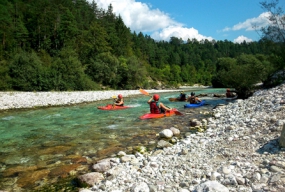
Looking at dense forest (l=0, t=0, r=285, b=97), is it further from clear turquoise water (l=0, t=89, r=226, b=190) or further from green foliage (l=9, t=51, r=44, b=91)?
clear turquoise water (l=0, t=89, r=226, b=190)

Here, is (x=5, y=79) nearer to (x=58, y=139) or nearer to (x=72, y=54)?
(x=72, y=54)

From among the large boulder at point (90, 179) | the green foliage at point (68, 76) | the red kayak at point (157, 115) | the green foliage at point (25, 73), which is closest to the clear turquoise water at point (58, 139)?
the red kayak at point (157, 115)

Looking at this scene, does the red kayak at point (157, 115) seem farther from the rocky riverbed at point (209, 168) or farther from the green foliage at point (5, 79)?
the green foliage at point (5, 79)

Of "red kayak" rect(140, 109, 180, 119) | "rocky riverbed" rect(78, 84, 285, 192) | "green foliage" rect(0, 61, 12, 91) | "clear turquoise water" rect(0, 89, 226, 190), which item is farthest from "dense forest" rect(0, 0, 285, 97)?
"rocky riverbed" rect(78, 84, 285, 192)

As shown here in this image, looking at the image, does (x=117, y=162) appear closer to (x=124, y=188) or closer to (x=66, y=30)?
(x=124, y=188)

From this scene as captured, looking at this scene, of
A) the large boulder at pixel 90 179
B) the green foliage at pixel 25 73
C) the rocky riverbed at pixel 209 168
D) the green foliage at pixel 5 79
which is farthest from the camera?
the green foliage at pixel 25 73

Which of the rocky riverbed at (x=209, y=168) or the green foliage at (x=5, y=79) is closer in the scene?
the rocky riverbed at (x=209, y=168)

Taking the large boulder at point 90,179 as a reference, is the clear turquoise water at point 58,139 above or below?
below

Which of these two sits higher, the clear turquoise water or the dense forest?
the dense forest

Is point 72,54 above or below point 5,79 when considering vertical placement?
above

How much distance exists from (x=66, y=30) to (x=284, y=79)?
148 ft

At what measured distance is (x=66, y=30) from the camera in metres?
49.8

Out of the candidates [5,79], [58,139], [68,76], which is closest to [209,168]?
[58,139]

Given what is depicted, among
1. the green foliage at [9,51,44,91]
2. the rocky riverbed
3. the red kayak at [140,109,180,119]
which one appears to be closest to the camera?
the rocky riverbed
